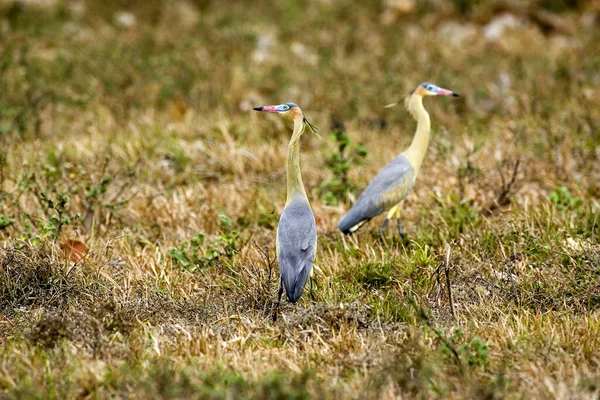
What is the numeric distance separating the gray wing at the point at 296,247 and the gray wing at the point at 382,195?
83 cm

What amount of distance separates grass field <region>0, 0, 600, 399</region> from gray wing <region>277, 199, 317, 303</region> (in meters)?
0.18

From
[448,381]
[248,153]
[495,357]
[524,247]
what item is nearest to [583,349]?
[495,357]

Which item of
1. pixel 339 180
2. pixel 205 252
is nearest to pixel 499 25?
pixel 339 180

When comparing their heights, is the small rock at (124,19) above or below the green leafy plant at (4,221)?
above

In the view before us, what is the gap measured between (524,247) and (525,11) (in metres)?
6.51

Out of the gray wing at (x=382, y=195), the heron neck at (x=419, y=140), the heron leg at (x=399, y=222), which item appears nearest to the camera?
the gray wing at (x=382, y=195)

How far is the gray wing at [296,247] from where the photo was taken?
4.03 metres

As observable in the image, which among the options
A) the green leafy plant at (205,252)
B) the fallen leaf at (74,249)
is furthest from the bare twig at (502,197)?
the fallen leaf at (74,249)

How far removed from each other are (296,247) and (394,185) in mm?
1277

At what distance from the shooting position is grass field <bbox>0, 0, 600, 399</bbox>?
3.59 m

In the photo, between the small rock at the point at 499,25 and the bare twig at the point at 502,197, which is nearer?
the bare twig at the point at 502,197

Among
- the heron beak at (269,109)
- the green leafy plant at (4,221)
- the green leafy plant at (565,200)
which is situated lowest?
the green leafy plant at (4,221)

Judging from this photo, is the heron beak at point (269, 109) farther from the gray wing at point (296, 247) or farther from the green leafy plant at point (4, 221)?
the green leafy plant at point (4, 221)

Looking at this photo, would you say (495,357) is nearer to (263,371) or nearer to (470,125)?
(263,371)
